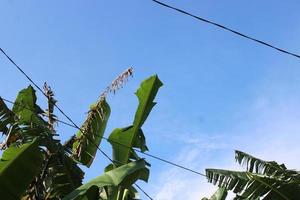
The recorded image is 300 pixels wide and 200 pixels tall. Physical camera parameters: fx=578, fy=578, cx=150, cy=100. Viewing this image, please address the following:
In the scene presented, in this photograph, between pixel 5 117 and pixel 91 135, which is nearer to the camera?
pixel 5 117

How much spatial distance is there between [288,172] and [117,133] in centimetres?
172

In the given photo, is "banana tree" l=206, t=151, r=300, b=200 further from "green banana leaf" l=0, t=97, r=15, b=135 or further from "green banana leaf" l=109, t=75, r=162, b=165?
"green banana leaf" l=0, t=97, r=15, b=135

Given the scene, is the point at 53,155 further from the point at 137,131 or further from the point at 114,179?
the point at 114,179

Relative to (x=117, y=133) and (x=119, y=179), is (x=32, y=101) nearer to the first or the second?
(x=117, y=133)

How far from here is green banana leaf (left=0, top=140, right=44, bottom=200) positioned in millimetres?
4852

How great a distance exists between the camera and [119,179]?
14.8ft

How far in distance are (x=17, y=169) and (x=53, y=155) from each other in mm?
733

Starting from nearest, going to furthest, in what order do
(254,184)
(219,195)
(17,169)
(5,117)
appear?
(17,169) → (254,184) → (5,117) → (219,195)

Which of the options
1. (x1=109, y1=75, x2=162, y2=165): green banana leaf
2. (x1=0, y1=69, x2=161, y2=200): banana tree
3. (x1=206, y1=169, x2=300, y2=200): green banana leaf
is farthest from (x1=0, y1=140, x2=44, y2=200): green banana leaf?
(x1=206, y1=169, x2=300, y2=200): green banana leaf

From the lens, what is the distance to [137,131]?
19.3 feet

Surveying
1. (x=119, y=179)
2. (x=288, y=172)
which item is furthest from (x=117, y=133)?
(x=288, y=172)

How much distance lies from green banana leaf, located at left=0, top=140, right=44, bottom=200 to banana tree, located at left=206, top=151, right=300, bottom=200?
171 cm

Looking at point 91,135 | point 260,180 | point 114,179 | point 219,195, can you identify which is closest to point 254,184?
point 260,180

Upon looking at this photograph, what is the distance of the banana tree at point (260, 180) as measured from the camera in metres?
5.31
